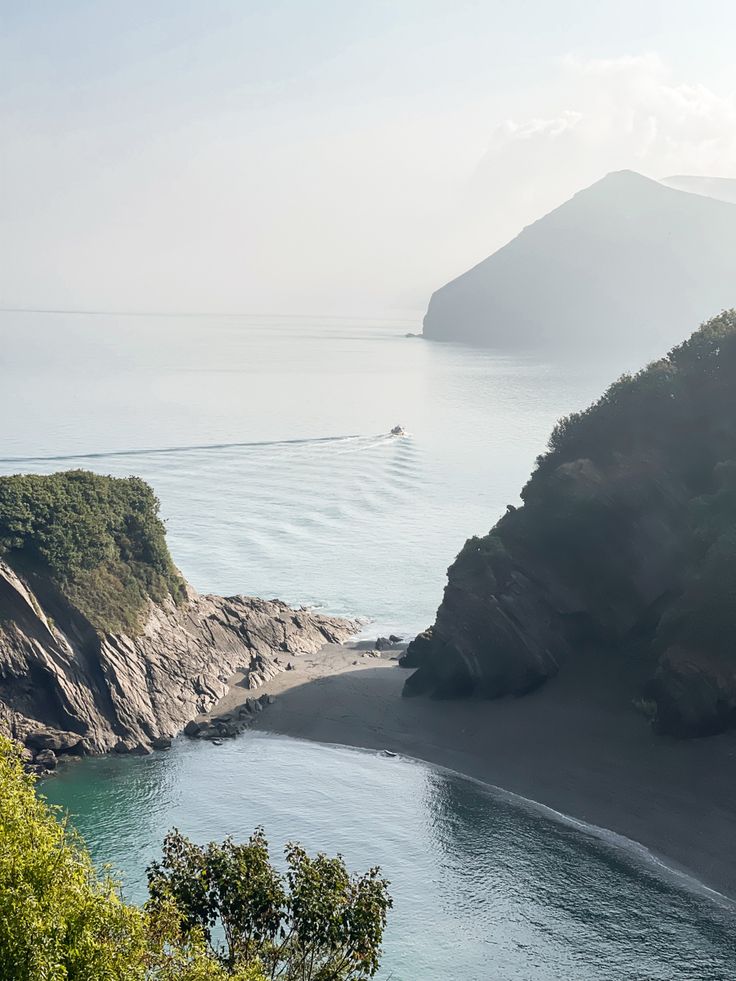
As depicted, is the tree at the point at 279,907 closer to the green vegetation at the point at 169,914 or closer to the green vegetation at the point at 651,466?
the green vegetation at the point at 169,914

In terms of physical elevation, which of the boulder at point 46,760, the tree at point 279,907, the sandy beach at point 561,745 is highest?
the tree at point 279,907

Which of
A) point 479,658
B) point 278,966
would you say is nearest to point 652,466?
point 479,658

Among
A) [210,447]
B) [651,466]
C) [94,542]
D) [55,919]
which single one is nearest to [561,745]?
[651,466]

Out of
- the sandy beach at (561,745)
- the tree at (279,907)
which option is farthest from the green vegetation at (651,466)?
the tree at (279,907)

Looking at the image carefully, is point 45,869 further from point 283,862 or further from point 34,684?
point 34,684

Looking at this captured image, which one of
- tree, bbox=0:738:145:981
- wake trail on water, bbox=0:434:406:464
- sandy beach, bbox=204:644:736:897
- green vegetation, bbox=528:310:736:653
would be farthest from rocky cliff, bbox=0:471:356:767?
wake trail on water, bbox=0:434:406:464

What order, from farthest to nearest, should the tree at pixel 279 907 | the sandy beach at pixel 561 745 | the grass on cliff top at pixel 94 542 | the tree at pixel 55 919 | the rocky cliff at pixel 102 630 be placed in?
1. the grass on cliff top at pixel 94 542
2. the rocky cliff at pixel 102 630
3. the sandy beach at pixel 561 745
4. the tree at pixel 279 907
5. the tree at pixel 55 919
